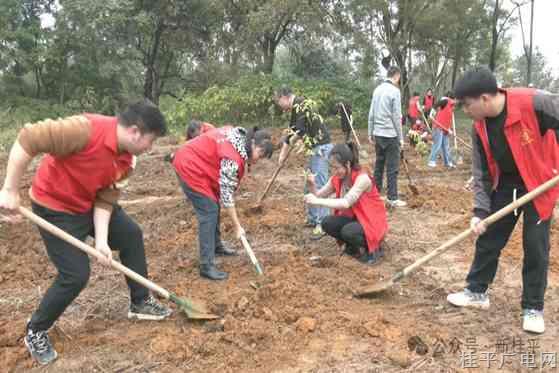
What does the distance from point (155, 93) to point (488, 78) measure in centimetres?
2016

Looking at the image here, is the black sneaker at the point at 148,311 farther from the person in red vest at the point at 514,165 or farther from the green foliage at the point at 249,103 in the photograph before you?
the green foliage at the point at 249,103

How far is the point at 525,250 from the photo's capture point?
323cm

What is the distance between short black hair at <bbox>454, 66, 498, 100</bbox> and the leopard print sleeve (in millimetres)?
1815

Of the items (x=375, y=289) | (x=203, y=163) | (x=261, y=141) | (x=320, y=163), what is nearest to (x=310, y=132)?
(x=320, y=163)

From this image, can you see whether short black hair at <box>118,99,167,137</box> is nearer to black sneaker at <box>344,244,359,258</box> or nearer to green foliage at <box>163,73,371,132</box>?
A: black sneaker at <box>344,244,359,258</box>

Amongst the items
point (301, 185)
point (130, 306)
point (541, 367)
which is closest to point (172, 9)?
point (301, 185)

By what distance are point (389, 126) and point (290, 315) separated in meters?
3.73

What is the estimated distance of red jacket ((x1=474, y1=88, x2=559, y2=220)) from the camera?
2967 millimetres

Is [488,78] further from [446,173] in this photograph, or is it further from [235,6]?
[235,6]

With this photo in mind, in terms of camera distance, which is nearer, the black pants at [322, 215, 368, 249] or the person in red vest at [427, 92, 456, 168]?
the black pants at [322, 215, 368, 249]

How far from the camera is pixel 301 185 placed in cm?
850

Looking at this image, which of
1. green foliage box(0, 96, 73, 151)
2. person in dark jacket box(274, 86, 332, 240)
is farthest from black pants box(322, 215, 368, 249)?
green foliage box(0, 96, 73, 151)

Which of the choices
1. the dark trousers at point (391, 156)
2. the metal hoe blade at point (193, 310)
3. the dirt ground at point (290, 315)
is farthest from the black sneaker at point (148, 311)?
the dark trousers at point (391, 156)

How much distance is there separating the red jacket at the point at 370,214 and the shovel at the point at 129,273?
5.72ft
